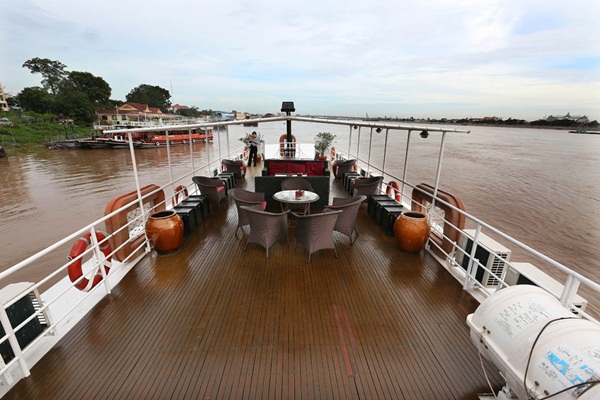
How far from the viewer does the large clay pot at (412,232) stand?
A: 12.5 feet

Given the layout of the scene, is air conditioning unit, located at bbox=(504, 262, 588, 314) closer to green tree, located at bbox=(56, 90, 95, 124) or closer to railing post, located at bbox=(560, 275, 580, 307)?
railing post, located at bbox=(560, 275, 580, 307)

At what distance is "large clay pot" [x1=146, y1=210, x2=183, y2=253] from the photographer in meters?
3.71

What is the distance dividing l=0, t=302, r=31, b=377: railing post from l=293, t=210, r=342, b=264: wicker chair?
2.61 m

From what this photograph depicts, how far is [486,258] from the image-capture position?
10.2 ft

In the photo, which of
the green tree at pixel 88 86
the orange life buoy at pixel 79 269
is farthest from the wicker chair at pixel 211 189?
the green tree at pixel 88 86

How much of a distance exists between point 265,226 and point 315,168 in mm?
3902

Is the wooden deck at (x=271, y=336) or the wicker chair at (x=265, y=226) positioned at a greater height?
the wicker chair at (x=265, y=226)

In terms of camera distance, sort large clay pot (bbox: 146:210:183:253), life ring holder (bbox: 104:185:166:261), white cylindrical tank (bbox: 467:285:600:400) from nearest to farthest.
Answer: white cylindrical tank (bbox: 467:285:600:400)
life ring holder (bbox: 104:185:166:261)
large clay pot (bbox: 146:210:183:253)

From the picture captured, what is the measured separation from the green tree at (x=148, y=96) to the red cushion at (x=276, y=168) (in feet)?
305

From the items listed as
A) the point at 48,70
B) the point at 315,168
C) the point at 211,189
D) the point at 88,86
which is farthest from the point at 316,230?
the point at 48,70

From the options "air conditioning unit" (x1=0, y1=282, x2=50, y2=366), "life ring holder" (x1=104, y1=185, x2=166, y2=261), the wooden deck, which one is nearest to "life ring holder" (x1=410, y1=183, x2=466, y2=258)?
the wooden deck

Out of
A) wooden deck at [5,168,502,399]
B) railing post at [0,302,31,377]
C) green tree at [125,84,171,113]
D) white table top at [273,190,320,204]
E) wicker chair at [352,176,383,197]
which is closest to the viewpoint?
railing post at [0,302,31,377]

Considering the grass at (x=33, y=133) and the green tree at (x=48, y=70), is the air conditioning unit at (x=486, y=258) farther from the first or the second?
the green tree at (x=48, y=70)

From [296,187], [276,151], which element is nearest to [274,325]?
[296,187]
